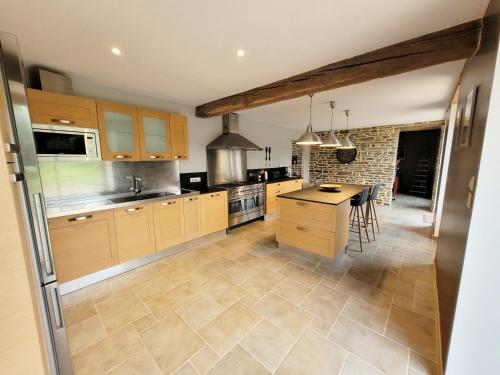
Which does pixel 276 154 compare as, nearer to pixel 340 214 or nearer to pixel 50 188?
pixel 340 214

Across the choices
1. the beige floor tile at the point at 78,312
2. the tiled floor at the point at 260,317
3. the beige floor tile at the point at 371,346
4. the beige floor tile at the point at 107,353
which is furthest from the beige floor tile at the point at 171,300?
the beige floor tile at the point at 371,346

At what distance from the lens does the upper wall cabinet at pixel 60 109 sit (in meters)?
1.98

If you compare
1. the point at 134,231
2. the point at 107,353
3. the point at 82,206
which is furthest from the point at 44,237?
the point at 134,231

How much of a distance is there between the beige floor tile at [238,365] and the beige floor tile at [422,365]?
104 cm

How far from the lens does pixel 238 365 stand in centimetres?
143

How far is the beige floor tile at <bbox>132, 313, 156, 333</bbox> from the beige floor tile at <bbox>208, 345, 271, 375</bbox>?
0.74 metres

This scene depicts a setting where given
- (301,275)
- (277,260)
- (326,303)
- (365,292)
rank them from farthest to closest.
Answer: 1. (277,260)
2. (301,275)
3. (365,292)
4. (326,303)

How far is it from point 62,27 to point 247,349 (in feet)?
9.14

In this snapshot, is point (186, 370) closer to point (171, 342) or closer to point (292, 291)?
point (171, 342)

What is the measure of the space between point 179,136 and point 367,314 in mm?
3292

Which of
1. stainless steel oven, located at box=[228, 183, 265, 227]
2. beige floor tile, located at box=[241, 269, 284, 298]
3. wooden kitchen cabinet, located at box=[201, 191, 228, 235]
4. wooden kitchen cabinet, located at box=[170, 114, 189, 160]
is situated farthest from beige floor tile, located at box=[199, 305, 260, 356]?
wooden kitchen cabinet, located at box=[170, 114, 189, 160]

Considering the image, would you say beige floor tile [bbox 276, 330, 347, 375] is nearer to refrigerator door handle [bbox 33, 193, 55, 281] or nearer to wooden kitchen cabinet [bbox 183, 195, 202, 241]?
refrigerator door handle [bbox 33, 193, 55, 281]

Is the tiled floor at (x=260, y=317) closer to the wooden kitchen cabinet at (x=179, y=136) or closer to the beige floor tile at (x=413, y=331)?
the beige floor tile at (x=413, y=331)

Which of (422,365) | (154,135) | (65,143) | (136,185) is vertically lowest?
(422,365)
